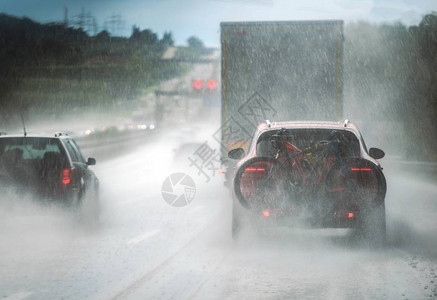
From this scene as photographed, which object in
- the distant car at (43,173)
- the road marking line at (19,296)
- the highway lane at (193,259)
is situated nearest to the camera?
the road marking line at (19,296)

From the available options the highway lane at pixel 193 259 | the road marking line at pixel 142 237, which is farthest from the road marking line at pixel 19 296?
the road marking line at pixel 142 237

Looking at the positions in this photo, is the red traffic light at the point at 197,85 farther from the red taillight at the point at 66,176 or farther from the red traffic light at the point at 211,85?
the red taillight at the point at 66,176

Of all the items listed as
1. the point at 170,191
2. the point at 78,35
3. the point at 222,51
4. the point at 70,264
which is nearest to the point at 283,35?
the point at 222,51

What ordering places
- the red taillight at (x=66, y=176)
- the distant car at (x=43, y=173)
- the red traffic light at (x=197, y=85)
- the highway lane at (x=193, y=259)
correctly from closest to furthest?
the highway lane at (x=193, y=259), the distant car at (x=43, y=173), the red taillight at (x=66, y=176), the red traffic light at (x=197, y=85)

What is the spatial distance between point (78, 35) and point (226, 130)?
5804cm

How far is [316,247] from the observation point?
426 inches

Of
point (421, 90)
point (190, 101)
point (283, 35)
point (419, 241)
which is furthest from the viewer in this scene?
point (190, 101)

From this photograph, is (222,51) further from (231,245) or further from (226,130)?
(231,245)

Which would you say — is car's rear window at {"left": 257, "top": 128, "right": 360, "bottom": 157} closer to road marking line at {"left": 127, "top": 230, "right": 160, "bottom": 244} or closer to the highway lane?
the highway lane

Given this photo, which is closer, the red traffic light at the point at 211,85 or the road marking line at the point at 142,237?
the road marking line at the point at 142,237

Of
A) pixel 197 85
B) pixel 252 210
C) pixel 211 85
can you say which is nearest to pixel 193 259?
pixel 252 210

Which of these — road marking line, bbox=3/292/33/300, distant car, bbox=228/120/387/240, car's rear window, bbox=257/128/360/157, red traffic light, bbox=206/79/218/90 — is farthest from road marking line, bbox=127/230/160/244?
red traffic light, bbox=206/79/218/90

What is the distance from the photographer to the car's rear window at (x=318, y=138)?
10.6m

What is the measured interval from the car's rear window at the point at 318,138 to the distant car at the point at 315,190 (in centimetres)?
6
